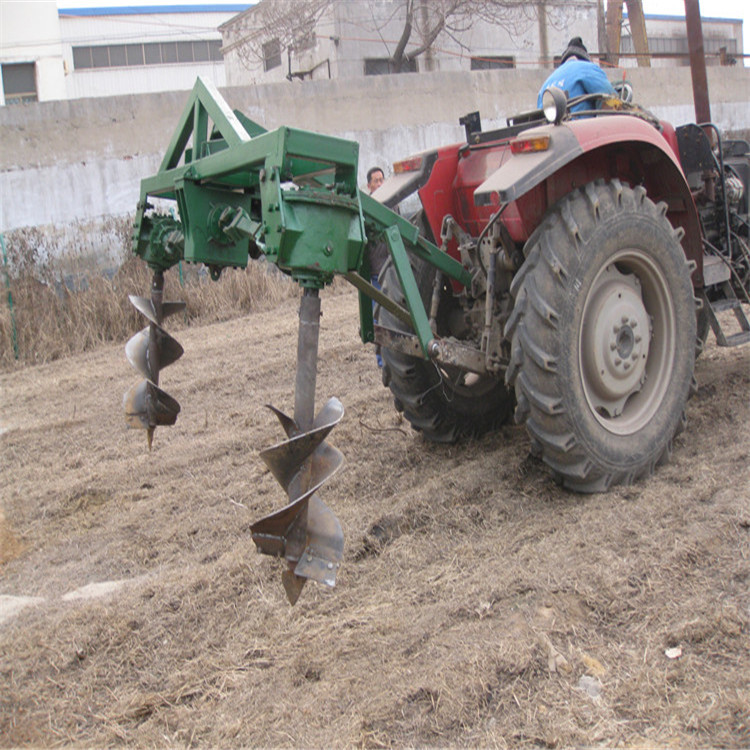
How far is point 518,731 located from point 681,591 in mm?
859

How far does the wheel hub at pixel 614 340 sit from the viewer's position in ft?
11.7

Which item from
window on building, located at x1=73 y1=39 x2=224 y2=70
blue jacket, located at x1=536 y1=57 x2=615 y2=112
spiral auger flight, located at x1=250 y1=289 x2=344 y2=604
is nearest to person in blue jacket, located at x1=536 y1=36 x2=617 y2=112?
blue jacket, located at x1=536 y1=57 x2=615 y2=112

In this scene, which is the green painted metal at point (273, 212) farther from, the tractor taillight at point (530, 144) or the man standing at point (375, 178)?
the man standing at point (375, 178)

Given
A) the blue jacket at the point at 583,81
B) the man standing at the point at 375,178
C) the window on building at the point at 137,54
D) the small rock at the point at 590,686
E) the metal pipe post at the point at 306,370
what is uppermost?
the window on building at the point at 137,54

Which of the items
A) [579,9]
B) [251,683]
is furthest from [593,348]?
[579,9]

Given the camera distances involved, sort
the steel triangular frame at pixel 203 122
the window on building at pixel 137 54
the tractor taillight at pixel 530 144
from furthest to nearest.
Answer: the window on building at pixel 137 54 < the tractor taillight at pixel 530 144 < the steel triangular frame at pixel 203 122

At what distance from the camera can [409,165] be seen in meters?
4.09

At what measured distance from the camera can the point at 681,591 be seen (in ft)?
8.77

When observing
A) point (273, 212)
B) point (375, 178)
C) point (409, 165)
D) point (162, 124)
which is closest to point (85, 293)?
point (162, 124)

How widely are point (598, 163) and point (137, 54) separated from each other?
97.3 ft

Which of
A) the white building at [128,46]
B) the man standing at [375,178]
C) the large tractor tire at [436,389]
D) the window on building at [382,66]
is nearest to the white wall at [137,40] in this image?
the white building at [128,46]

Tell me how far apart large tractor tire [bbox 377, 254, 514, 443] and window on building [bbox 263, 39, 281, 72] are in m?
17.1

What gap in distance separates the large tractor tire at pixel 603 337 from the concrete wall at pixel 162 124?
7475 mm

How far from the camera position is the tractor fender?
3182mm
